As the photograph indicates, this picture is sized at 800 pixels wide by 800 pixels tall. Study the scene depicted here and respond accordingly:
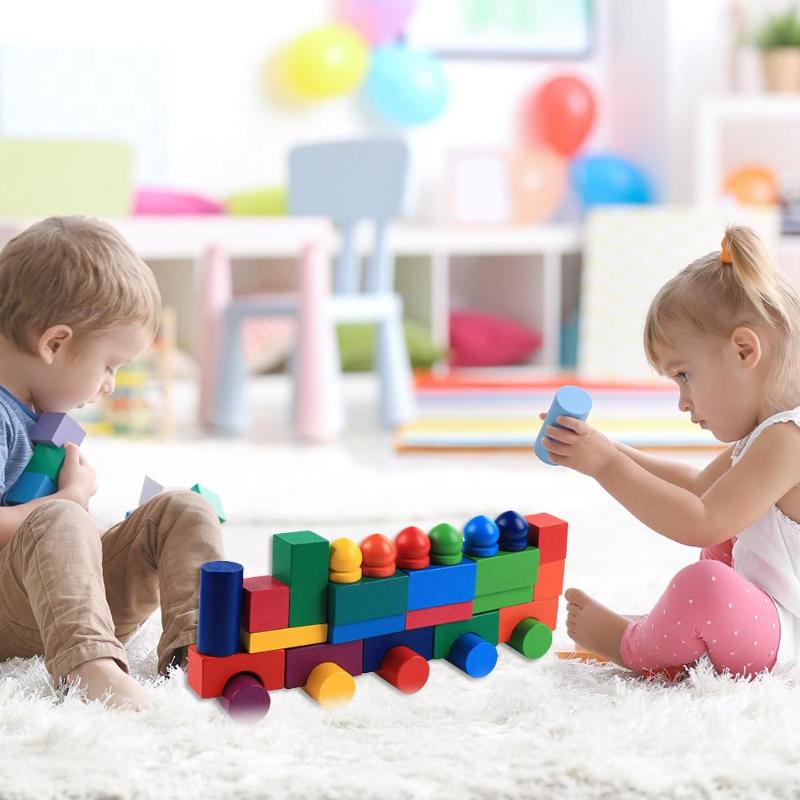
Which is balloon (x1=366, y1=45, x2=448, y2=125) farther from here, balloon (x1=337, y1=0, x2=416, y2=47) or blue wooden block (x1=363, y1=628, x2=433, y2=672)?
blue wooden block (x1=363, y1=628, x2=433, y2=672)

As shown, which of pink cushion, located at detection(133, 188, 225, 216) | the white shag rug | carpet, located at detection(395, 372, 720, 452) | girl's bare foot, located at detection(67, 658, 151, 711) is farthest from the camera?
pink cushion, located at detection(133, 188, 225, 216)

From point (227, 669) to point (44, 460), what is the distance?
0.28 m

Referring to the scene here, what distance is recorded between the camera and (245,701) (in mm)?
873

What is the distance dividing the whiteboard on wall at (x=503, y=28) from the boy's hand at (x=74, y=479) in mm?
2627

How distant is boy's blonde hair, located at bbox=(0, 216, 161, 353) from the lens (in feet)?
3.34

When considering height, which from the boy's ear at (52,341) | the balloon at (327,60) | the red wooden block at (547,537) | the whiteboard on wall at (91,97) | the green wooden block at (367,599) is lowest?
the green wooden block at (367,599)

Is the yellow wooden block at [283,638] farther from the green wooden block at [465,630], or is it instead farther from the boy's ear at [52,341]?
the boy's ear at [52,341]

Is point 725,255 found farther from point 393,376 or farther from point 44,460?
point 393,376

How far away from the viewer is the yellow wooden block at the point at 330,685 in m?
0.91

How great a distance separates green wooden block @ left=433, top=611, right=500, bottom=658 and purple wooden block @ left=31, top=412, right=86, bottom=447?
37cm

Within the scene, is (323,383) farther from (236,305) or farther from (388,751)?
(388,751)

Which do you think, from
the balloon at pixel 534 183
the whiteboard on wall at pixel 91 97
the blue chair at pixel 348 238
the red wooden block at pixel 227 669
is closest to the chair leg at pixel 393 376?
the blue chair at pixel 348 238

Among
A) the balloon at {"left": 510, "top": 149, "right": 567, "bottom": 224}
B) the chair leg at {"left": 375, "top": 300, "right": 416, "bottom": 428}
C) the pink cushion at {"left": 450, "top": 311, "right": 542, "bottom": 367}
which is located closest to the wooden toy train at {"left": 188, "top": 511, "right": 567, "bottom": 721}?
the chair leg at {"left": 375, "top": 300, "right": 416, "bottom": 428}

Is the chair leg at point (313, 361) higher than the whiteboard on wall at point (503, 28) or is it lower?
lower
